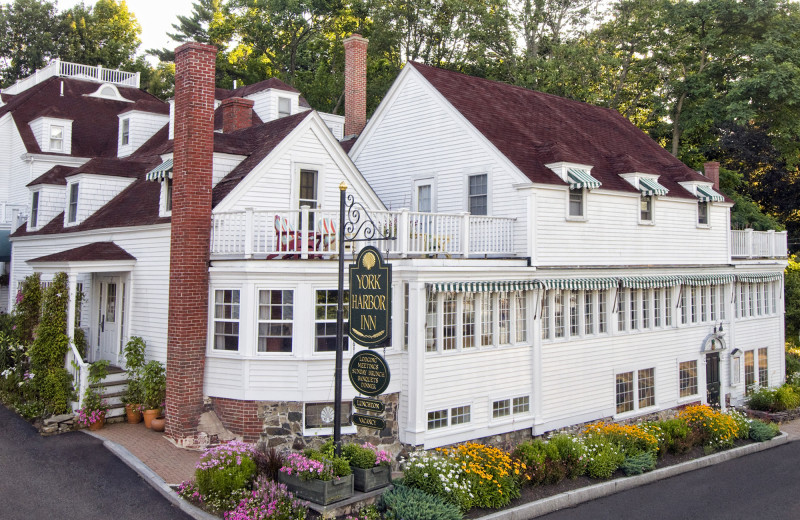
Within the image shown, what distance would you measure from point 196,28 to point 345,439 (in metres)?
47.5

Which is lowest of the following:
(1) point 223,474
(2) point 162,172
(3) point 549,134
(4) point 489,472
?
(4) point 489,472

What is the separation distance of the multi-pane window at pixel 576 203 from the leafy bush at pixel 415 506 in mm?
9440

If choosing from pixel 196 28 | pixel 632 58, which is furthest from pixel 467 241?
pixel 196 28

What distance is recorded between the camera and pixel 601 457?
51.5ft

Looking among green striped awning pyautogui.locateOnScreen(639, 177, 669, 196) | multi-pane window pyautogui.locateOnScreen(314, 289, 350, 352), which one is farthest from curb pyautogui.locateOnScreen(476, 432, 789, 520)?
green striped awning pyautogui.locateOnScreen(639, 177, 669, 196)

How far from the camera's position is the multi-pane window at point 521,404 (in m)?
17.1

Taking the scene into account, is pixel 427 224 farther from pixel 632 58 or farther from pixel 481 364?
pixel 632 58

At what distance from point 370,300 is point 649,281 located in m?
11.6

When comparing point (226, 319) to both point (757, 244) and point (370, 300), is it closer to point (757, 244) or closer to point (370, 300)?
point (370, 300)

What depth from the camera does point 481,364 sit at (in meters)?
16.2

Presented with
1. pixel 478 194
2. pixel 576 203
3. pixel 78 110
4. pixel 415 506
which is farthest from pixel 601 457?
pixel 78 110

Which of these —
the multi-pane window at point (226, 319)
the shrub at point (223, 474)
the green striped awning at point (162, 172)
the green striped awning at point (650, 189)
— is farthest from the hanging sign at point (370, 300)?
the green striped awning at point (650, 189)

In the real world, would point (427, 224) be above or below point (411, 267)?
above

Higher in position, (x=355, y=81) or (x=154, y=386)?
(x=355, y=81)
